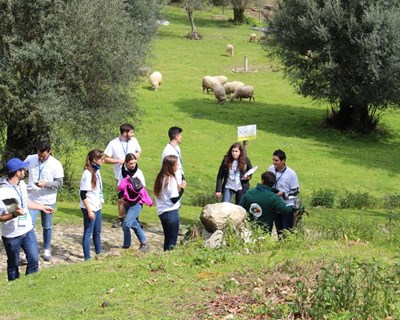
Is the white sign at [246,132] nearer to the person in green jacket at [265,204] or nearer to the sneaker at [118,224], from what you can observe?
the sneaker at [118,224]

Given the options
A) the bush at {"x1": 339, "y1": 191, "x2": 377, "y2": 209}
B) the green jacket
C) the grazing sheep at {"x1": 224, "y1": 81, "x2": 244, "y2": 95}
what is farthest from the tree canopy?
the grazing sheep at {"x1": 224, "y1": 81, "x2": 244, "y2": 95}

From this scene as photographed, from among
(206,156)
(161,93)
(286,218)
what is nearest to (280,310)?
(286,218)

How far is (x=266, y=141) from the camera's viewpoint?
3238cm

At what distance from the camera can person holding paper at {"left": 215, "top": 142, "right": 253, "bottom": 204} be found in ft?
47.0

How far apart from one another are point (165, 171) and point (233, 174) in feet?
9.05

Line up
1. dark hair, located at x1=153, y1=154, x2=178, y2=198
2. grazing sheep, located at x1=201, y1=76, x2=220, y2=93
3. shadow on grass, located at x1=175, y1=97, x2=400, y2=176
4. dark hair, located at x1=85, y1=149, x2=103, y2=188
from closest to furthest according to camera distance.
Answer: dark hair, located at x1=153, y1=154, x2=178, y2=198 < dark hair, located at x1=85, y1=149, x2=103, y2=188 < shadow on grass, located at x1=175, y1=97, x2=400, y2=176 < grazing sheep, located at x1=201, y1=76, x2=220, y2=93

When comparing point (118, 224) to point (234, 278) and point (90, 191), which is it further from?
point (234, 278)

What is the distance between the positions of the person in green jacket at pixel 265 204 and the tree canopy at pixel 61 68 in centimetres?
835

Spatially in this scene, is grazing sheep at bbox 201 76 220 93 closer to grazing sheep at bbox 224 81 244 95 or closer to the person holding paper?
grazing sheep at bbox 224 81 244 95

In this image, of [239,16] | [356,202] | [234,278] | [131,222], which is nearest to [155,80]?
[356,202]

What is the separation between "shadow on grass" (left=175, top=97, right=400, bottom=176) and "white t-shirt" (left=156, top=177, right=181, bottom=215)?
1777 cm

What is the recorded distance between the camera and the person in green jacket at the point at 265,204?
11.7 m

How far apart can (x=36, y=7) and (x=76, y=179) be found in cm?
550

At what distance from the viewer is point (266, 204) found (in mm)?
11758
